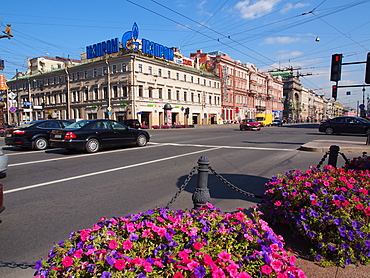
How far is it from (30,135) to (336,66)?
1499 centimetres

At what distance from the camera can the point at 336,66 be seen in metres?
12.7

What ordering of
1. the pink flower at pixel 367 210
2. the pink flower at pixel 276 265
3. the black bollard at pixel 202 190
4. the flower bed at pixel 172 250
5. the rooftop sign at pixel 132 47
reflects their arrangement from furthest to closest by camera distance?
the rooftop sign at pixel 132 47 < the black bollard at pixel 202 190 < the pink flower at pixel 367 210 < the pink flower at pixel 276 265 < the flower bed at pixel 172 250

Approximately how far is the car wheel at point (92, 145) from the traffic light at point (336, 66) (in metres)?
11.5

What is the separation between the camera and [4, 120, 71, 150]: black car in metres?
12.2

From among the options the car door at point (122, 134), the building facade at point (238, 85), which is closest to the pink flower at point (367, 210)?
the car door at point (122, 134)

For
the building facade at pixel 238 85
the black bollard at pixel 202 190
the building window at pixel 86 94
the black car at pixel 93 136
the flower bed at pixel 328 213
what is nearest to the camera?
the flower bed at pixel 328 213

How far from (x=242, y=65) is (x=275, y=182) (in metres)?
77.4

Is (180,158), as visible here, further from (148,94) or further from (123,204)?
(148,94)

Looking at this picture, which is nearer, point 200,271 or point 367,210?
point 200,271

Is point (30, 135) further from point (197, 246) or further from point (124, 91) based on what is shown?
point (124, 91)

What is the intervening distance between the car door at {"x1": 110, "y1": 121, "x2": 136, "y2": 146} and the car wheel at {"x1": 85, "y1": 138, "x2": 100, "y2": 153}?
988 mm

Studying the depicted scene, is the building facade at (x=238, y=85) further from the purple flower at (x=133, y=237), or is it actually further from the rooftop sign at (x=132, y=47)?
the purple flower at (x=133, y=237)

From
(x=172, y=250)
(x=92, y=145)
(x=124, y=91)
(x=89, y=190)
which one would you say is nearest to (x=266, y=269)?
(x=172, y=250)

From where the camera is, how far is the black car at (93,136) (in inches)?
425
